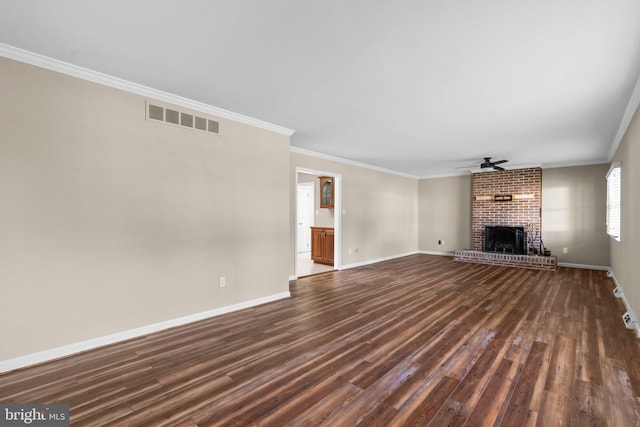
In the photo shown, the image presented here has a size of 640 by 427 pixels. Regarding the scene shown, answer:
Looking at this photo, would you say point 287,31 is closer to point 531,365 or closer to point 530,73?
point 530,73

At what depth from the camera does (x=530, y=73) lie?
271 centimetres

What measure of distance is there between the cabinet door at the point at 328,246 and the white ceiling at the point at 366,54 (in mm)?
3482

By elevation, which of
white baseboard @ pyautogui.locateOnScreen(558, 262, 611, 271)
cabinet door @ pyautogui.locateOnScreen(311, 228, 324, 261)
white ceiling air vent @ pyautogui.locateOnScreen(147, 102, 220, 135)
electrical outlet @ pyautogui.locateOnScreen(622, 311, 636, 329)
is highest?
white ceiling air vent @ pyautogui.locateOnScreen(147, 102, 220, 135)

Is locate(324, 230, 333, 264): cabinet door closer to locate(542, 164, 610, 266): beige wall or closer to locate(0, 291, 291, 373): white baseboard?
locate(0, 291, 291, 373): white baseboard

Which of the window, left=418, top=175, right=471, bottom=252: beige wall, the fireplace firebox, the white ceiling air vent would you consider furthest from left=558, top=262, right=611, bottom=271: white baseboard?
the white ceiling air vent

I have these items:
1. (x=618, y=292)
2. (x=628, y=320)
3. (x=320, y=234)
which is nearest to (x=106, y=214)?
(x=320, y=234)

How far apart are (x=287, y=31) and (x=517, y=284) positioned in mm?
5576

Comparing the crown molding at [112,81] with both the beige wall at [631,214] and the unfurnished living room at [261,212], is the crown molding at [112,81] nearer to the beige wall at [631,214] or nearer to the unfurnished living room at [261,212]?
the unfurnished living room at [261,212]

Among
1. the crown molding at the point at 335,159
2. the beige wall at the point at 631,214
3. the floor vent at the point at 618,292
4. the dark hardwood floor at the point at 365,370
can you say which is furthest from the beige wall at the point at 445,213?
the dark hardwood floor at the point at 365,370

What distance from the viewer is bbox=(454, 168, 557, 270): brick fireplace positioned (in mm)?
7352

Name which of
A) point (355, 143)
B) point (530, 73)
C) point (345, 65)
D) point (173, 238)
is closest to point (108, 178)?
point (173, 238)

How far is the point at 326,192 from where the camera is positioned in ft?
25.0

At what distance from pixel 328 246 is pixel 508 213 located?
4.88 meters

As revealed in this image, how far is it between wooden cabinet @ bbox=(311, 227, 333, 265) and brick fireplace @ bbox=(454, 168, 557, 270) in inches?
144
